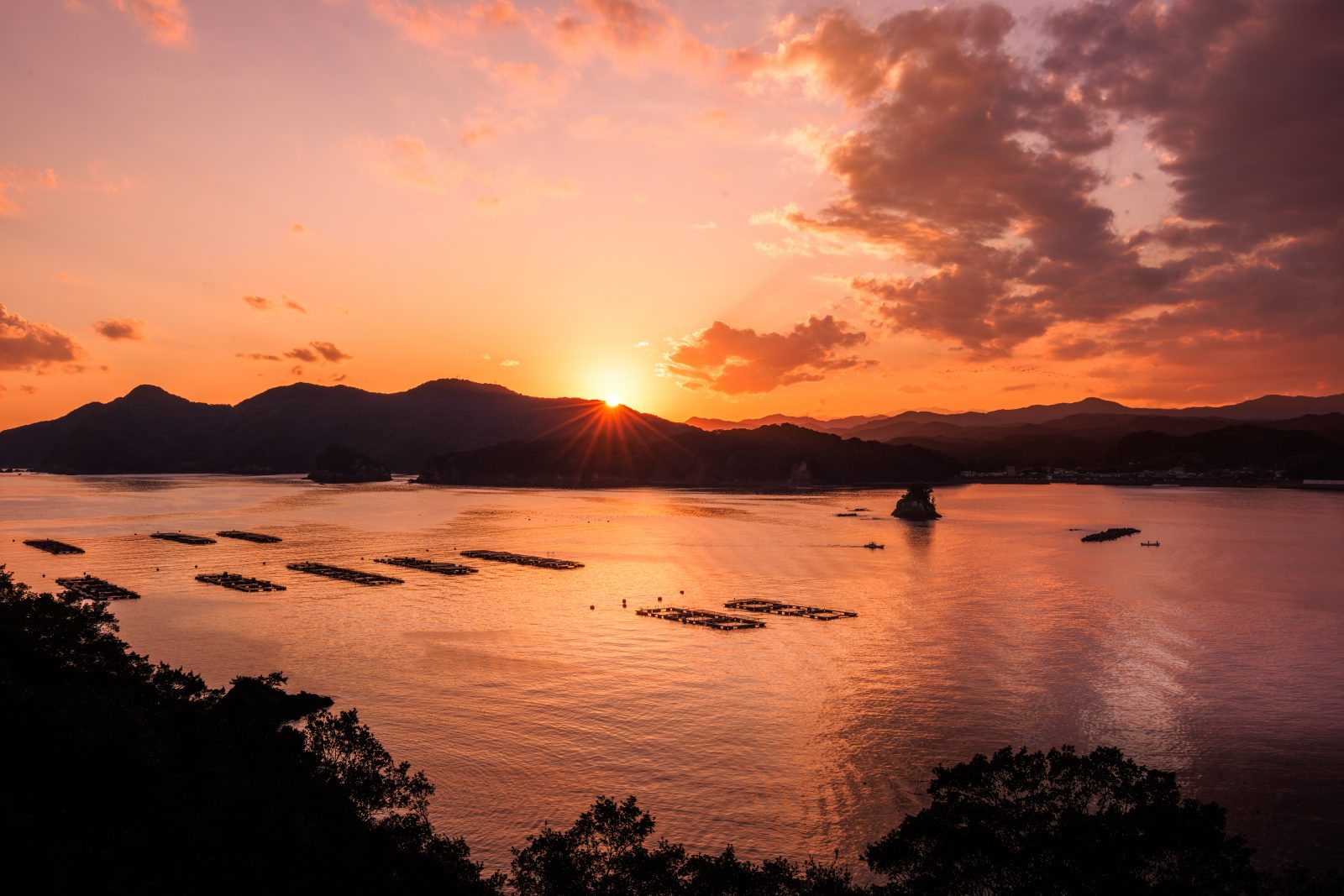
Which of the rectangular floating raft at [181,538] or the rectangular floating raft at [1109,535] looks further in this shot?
the rectangular floating raft at [1109,535]

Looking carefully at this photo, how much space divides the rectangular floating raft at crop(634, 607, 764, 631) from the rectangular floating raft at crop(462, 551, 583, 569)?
3676cm

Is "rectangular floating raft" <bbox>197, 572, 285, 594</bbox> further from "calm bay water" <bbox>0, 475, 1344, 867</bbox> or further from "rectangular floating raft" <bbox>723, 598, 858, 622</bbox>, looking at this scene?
"rectangular floating raft" <bbox>723, 598, 858, 622</bbox>

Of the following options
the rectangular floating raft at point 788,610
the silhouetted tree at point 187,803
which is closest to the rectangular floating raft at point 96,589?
the silhouetted tree at point 187,803

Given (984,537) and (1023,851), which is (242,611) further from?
(984,537)

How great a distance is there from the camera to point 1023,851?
27688mm

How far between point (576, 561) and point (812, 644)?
65005 mm

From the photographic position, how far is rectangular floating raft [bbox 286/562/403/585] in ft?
367

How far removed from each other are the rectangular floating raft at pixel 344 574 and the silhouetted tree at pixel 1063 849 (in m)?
96.7

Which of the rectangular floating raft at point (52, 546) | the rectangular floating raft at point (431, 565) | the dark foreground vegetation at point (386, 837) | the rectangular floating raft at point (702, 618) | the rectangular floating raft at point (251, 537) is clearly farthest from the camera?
the rectangular floating raft at point (251, 537)

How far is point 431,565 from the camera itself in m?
126

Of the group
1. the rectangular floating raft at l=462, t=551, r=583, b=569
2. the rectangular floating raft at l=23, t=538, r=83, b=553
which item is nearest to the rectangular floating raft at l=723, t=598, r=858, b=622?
the rectangular floating raft at l=462, t=551, r=583, b=569

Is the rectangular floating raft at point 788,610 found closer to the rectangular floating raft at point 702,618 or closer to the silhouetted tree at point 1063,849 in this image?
the rectangular floating raft at point 702,618

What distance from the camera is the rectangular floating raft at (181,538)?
154625 millimetres

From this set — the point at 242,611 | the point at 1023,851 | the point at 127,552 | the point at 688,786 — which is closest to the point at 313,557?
the point at 127,552
